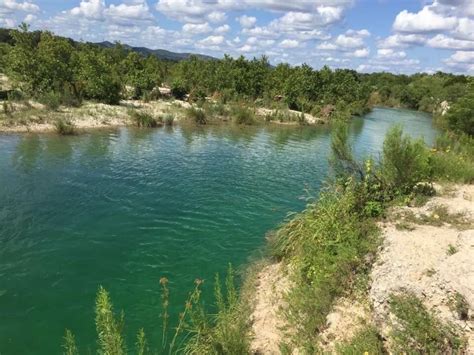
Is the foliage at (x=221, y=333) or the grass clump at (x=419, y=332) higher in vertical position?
the grass clump at (x=419, y=332)

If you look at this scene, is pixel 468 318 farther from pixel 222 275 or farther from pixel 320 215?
pixel 222 275

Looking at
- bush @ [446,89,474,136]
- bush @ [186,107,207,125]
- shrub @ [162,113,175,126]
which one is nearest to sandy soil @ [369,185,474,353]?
bush @ [446,89,474,136]

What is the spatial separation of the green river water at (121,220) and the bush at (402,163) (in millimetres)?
3636

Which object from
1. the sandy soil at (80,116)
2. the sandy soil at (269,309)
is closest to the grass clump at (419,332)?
the sandy soil at (269,309)

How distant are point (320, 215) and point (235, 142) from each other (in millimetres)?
21140

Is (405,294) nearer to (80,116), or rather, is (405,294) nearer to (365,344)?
(365,344)

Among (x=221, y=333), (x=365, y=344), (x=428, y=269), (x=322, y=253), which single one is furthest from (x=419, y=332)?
(x=322, y=253)

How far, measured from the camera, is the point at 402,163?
1168 cm

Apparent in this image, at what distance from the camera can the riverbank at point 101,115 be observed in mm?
28930

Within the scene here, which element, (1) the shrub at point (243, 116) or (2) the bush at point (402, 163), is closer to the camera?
(2) the bush at point (402, 163)

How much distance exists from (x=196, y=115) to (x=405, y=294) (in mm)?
34098

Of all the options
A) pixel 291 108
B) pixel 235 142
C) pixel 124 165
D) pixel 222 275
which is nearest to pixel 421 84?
pixel 291 108

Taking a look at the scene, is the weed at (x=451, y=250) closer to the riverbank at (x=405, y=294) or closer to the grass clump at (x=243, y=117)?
the riverbank at (x=405, y=294)

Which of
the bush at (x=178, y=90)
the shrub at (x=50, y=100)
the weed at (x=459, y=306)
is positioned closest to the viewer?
the weed at (x=459, y=306)
